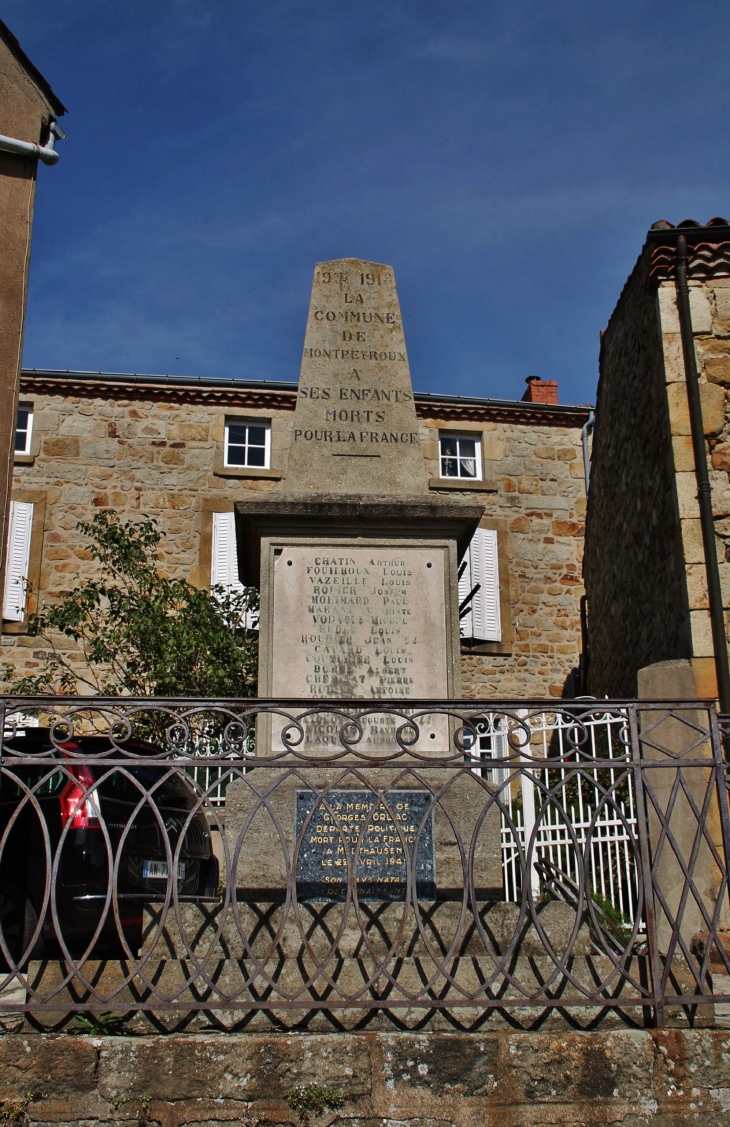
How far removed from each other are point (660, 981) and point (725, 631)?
4826 millimetres

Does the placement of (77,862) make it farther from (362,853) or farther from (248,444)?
(248,444)

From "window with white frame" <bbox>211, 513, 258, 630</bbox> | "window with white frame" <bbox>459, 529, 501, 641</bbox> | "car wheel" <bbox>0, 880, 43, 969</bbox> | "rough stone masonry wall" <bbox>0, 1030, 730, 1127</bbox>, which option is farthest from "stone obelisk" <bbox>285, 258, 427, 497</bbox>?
"window with white frame" <bbox>459, 529, 501, 641</bbox>

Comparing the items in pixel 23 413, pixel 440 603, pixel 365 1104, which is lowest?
pixel 365 1104

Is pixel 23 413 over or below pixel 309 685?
over

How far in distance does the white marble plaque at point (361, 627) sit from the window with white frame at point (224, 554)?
32.2 ft

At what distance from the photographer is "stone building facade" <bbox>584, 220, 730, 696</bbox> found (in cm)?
863

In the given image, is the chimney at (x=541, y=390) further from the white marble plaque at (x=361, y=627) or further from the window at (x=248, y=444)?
the white marble plaque at (x=361, y=627)

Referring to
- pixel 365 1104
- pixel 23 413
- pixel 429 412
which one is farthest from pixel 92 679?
pixel 365 1104

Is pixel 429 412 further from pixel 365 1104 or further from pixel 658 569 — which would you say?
pixel 365 1104

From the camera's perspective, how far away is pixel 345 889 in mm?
5023

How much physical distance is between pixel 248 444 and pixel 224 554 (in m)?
1.95

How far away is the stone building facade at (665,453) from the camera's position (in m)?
8.63

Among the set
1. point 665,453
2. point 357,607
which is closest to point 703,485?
point 665,453

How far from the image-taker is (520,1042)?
3.71 m
